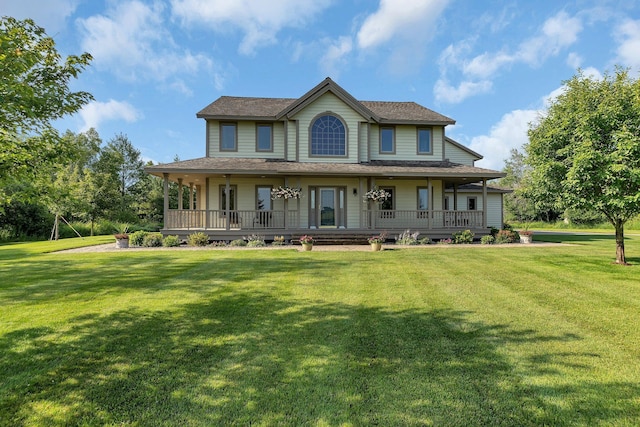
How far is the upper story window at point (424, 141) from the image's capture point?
1930 cm

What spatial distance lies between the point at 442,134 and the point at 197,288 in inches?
705

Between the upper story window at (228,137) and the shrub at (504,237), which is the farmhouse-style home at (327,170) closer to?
the upper story window at (228,137)

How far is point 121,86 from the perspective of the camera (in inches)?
766

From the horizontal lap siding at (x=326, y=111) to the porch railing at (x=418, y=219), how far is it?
143 inches

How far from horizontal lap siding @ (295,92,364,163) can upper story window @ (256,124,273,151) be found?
6.11ft

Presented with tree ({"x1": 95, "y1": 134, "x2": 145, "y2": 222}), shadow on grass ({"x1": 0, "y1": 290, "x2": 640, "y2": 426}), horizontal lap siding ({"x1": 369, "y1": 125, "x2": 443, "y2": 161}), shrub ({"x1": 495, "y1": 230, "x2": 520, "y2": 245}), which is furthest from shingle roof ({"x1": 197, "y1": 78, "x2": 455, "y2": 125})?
shadow on grass ({"x1": 0, "y1": 290, "x2": 640, "y2": 426})

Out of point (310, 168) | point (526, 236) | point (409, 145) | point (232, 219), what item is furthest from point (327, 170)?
point (526, 236)

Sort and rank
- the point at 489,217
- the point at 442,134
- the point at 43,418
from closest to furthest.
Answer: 1. the point at 43,418
2. the point at 442,134
3. the point at 489,217

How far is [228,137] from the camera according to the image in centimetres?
1808

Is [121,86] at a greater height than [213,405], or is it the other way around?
[121,86]

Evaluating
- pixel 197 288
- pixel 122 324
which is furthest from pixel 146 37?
pixel 122 324

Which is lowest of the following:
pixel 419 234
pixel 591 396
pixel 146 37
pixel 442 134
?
pixel 591 396

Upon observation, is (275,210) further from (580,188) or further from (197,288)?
(580,188)

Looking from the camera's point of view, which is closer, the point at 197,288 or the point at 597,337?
the point at 597,337
